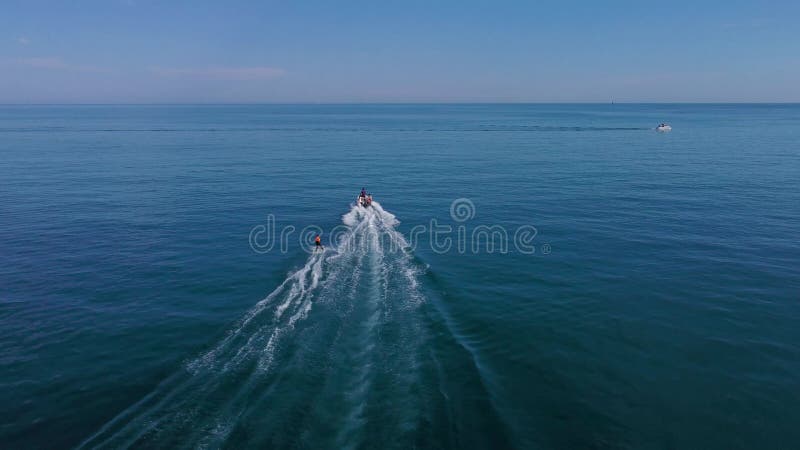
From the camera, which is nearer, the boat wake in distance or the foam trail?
the boat wake in distance

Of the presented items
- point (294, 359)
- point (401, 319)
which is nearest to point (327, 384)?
point (294, 359)

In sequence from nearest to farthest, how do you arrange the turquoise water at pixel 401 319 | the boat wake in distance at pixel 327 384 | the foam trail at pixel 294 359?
the boat wake in distance at pixel 327 384 < the foam trail at pixel 294 359 < the turquoise water at pixel 401 319

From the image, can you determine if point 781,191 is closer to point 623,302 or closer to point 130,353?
point 623,302

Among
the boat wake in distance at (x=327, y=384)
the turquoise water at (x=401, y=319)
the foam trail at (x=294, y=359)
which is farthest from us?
the turquoise water at (x=401, y=319)

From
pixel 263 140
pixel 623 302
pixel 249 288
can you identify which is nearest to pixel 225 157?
pixel 263 140

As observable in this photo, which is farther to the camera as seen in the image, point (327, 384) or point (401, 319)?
point (401, 319)

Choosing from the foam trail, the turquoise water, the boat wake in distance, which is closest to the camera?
the boat wake in distance

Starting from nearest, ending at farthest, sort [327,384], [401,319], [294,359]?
[327,384] < [294,359] < [401,319]

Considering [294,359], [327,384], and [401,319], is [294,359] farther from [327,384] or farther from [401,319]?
[401,319]
